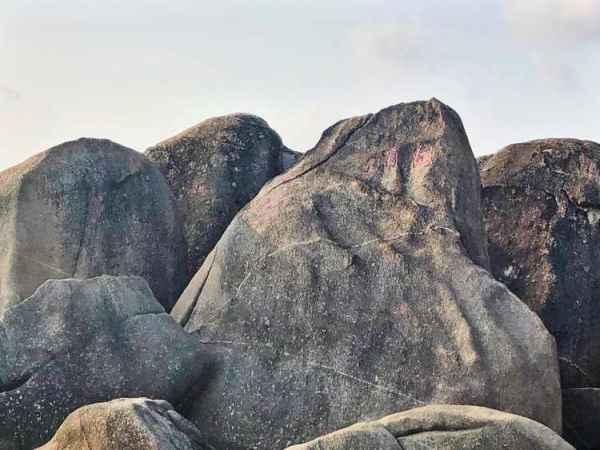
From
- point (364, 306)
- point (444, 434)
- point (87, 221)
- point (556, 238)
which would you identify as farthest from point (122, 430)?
point (556, 238)

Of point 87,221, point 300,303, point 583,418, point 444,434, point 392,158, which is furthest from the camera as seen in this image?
point 87,221

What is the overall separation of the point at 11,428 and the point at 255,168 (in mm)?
4006

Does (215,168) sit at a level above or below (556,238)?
above

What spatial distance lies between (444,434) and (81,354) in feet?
8.77

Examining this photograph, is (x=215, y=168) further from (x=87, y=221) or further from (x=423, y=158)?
(x=423, y=158)

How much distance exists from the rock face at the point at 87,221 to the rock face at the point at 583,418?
11.0 ft

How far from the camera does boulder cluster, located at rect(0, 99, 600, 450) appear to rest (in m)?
9.55

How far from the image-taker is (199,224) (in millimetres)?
12461

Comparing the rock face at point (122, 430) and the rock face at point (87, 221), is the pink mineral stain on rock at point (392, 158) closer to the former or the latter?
the rock face at point (87, 221)

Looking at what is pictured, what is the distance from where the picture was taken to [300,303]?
34.2ft

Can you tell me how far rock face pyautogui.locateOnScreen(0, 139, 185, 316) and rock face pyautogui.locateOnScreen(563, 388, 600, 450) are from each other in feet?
11.0

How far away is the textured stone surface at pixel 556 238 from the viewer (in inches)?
482

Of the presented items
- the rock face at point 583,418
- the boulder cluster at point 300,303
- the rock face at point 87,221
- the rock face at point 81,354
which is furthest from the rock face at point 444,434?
the rock face at point 87,221

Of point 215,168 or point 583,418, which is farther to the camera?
point 215,168
